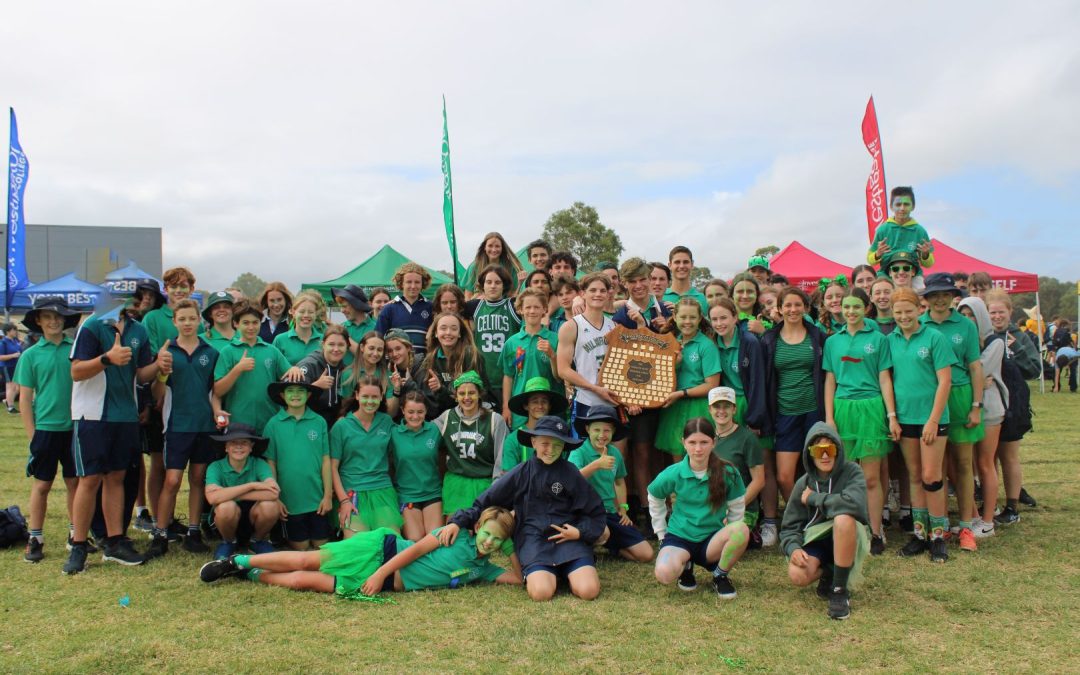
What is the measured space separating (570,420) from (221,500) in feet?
8.66

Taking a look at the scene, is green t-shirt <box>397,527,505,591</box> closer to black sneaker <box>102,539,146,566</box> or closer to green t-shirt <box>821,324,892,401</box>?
black sneaker <box>102,539,146,566</box>

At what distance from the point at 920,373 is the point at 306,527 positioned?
15.0ft

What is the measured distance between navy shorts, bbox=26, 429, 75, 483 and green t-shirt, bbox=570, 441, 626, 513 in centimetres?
357

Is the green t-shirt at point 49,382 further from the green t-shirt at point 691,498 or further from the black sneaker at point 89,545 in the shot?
the green t-shirt at point 691,498

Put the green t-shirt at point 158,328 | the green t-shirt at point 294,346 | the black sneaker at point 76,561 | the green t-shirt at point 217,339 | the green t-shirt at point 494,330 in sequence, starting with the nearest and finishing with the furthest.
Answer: the black sneaker at point 76,561 → the green t-shirt at point 217,339 → the green t-shirt at point 158,328 → the green t-shirt at point 294,346 → the green t-shirt at point 494,330

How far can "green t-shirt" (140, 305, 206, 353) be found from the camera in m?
6.14

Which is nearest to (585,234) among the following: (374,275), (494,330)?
Answer: (374,275)

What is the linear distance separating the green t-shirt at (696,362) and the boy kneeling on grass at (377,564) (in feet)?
6.28

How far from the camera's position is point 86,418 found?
17.3 ft

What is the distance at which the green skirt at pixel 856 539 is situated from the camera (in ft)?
14.5

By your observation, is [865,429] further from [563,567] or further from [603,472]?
[563,567]

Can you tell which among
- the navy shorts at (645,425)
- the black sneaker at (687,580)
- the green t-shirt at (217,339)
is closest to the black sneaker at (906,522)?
the navy shorts at (645,425)

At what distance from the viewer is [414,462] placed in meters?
5.80

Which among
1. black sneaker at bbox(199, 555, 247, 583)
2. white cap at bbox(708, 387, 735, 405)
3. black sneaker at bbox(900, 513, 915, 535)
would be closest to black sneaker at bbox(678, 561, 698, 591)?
white cap at bbox(708, 387, 735, 405)
